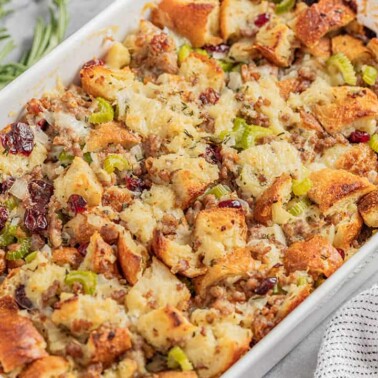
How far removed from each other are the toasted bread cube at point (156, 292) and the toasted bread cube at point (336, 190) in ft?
2.44

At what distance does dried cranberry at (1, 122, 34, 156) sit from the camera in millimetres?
4137

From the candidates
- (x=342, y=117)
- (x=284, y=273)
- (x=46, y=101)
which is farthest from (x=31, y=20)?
(x=284, y=273)

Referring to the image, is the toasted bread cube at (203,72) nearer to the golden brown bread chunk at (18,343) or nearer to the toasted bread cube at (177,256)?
the toasted bread cube at (177,256)

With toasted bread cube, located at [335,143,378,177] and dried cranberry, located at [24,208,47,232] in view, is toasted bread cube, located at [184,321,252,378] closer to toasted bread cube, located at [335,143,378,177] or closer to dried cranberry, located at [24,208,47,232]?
dried cranberry, located at [24,208,47,232]

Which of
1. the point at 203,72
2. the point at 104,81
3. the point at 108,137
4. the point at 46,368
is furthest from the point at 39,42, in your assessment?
the point at 46,368

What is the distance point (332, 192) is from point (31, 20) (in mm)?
2361

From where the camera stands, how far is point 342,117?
4328mm

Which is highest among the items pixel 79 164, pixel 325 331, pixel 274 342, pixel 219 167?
pixel 79 164

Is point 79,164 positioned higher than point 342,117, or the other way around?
point 79,164

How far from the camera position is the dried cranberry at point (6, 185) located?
4.07 metres

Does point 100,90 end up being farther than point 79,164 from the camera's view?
Yes

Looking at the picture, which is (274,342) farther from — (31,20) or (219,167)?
(31,20)

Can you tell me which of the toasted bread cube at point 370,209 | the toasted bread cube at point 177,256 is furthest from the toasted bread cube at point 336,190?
the toasted bread cube at point 177,256

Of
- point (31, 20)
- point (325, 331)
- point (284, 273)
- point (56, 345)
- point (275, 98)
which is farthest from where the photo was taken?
point (31, 20)
